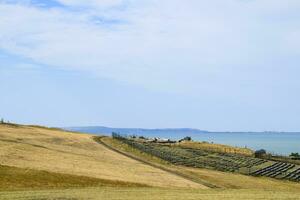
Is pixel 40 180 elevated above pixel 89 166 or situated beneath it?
situated beneath

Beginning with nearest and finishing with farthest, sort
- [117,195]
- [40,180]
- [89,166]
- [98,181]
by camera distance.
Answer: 1. [117,195]
2. [40,180]
3. [98,181]
4. [89,166]

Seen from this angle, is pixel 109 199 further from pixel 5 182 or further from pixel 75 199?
pixel 5 182

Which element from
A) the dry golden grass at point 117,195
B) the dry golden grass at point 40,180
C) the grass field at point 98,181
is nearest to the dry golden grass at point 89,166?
the grass field at point 98,181

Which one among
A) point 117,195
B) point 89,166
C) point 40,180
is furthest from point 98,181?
point 89,166

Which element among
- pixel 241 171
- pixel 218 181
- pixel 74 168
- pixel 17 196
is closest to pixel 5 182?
pixel 17 196

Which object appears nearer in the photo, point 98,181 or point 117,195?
point 117,195

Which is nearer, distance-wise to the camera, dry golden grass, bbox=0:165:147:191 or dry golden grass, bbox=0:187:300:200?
dry golden grass, bbox=0:187:300:200

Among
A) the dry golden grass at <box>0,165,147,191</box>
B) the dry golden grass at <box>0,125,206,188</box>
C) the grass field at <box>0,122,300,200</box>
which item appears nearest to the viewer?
the grass field at <box>0,122,300,200</box>

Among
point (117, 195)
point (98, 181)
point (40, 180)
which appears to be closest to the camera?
point (117, 195)

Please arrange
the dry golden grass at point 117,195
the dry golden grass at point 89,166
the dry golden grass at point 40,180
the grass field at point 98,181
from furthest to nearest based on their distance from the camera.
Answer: the dry golden grass at point 89,166 < the dry golden grass at point 40,180 < the grass field at point 98,181 < the dry golden grass at point 117,195

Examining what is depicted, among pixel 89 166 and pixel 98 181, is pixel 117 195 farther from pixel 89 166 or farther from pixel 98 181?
pixel 89 166

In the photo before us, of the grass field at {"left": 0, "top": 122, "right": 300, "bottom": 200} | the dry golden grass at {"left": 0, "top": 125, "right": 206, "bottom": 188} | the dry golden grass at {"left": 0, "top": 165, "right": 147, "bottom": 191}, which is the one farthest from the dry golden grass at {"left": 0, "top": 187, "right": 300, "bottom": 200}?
the dry golden grass at {"left": 0, "top": 125, "right": 206, "bottom": 188}

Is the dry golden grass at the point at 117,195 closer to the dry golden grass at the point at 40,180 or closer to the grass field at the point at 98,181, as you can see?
the grass field at the point at 98,181

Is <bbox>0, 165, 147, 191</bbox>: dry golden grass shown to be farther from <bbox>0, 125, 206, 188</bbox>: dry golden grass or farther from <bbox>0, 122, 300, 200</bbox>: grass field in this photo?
<bbox>0, 125, 206, 188</bbox>: dry golden grass
